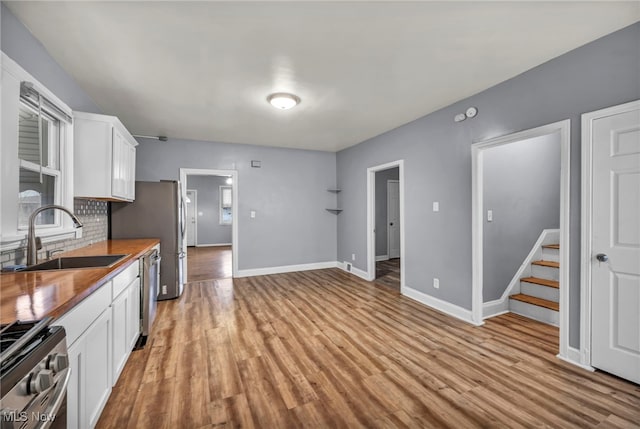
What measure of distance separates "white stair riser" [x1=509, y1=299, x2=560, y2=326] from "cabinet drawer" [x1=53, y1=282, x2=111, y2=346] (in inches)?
163

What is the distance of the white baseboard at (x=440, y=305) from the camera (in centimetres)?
316

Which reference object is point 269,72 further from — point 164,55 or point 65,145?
point 65,145

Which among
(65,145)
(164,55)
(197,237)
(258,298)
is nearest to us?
(164,55)

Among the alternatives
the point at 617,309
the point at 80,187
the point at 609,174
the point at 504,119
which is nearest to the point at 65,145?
the point at 80,187

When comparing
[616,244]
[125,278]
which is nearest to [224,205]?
[125,278]

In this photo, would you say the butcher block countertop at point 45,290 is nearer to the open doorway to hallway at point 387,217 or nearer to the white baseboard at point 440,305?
the white baseboard at point 440,305

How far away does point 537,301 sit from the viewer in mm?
3236

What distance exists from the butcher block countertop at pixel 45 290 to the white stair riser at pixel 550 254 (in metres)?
4.68

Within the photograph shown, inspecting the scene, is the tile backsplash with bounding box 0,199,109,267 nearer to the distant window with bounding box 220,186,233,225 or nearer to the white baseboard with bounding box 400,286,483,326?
the white baseboard with bounding box 400,286,483,326

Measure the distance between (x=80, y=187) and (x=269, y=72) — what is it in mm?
2129

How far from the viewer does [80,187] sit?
2615mm

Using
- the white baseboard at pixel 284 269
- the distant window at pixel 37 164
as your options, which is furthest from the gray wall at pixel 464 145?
the distant window at pixel 37 164

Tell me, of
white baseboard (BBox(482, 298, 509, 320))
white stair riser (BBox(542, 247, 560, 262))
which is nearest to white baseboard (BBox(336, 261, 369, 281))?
white baseboard (BBox(482, 298, 509, 320))

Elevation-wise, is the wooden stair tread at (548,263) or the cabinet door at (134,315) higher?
the wooden stair tread at (548,263)
